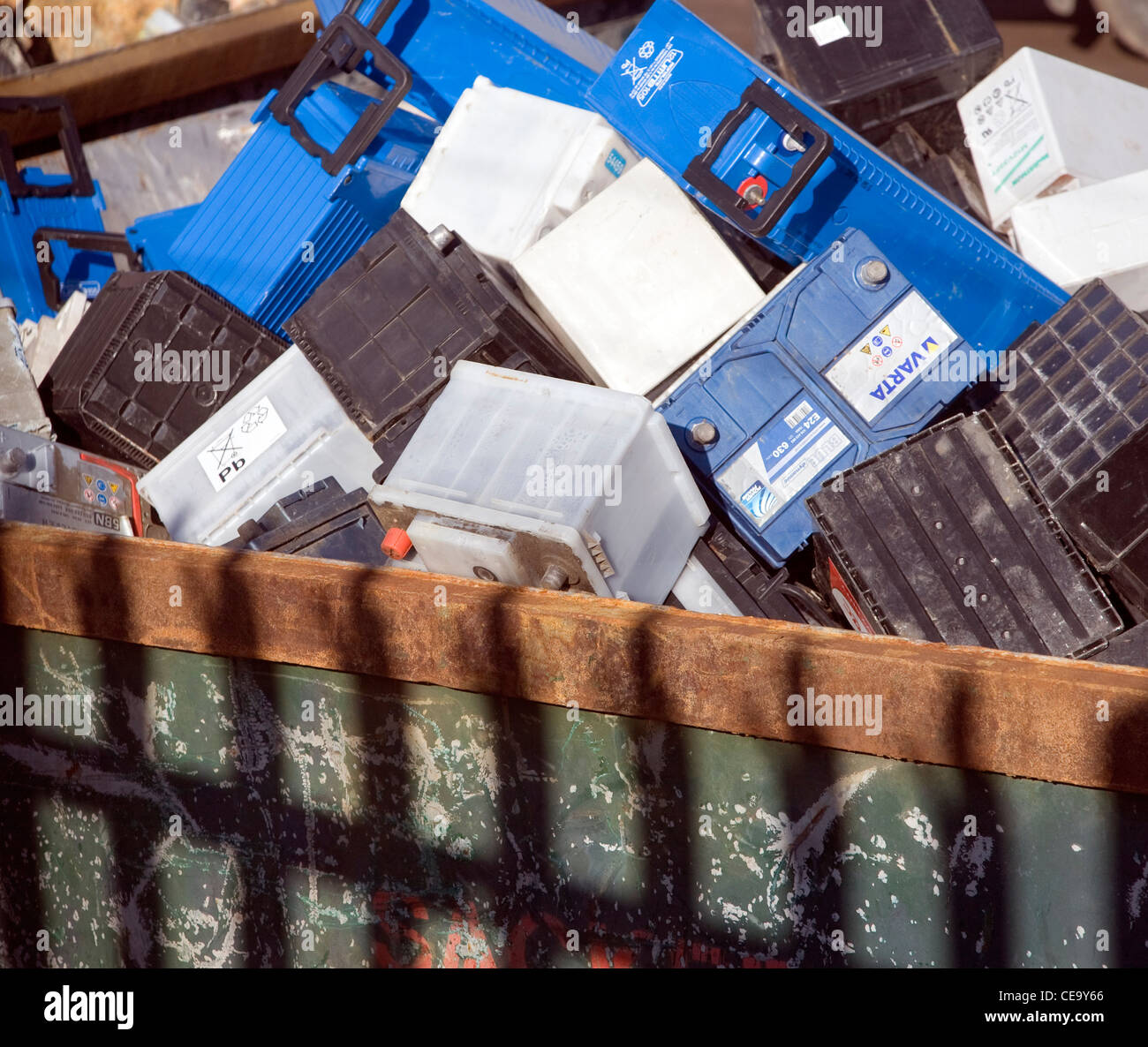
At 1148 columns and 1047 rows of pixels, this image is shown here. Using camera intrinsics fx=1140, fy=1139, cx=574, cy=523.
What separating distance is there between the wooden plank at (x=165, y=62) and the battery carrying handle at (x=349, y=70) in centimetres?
151

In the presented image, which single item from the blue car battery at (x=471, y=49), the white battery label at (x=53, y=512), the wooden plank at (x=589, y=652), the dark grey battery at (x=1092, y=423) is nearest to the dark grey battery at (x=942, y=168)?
the dark grey battery at (x=1092, y=423)

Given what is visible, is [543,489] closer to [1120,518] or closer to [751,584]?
[751,584]

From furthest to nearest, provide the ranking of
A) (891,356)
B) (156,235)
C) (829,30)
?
(156,235) → (829,30) → (891,356)

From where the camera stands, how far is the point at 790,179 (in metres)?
3.05

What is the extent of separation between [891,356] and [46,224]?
341cm

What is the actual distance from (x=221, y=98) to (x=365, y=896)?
3995 millimetres

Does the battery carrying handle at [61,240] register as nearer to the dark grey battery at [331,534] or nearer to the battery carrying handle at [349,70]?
the battery carrying handle at [349,70]

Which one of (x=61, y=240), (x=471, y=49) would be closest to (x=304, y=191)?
(x=471, y=49)

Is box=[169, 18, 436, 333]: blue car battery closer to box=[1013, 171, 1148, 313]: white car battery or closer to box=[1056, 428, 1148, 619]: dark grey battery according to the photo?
box=[1013, 171, 1148, 313]: white car battery

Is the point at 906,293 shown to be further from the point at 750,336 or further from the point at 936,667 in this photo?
the point at 936,667

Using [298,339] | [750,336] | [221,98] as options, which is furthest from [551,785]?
[221,98]

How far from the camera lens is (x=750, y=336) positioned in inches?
121

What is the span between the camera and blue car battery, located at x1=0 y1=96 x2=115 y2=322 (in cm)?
434

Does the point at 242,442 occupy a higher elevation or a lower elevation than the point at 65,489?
higher
